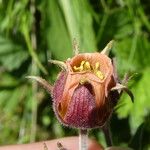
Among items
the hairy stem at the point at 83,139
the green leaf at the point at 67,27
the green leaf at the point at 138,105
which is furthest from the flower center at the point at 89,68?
the green leaf at the point at 138,105

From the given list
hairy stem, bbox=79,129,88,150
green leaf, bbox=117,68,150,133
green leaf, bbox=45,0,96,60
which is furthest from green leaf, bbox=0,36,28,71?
hairy stem, bbox=79,129,88,150

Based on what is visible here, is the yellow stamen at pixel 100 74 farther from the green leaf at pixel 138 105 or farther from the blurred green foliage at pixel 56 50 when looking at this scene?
the green leaf at pixel 138 105

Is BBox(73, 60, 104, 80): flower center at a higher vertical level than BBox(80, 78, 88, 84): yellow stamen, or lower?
higher

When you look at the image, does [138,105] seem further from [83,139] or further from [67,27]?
[83,139]

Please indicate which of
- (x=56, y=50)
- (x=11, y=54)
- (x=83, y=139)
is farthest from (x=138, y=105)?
(x=83, y=139)

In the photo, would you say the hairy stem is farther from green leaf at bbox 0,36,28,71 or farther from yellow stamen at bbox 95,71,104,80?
green leaf at bbox 0,36,28,71
